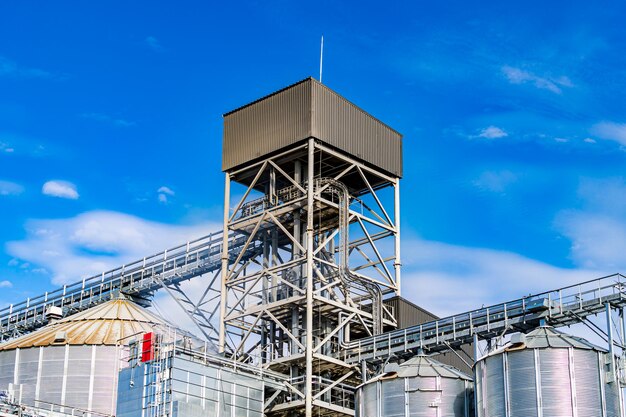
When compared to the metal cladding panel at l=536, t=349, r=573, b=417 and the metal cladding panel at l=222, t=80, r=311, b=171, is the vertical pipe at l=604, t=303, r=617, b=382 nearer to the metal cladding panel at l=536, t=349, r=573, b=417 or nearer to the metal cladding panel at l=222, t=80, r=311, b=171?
the metal cladding panel at l=536, t=349, r=573, b=417

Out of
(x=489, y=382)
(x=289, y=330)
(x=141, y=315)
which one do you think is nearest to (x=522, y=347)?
(x=489, y=382)

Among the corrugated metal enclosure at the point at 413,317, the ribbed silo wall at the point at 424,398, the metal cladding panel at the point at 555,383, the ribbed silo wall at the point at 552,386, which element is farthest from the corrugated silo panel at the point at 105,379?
the metal cladding panel at the point at 555,383

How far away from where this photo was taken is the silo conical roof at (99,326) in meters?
87.8

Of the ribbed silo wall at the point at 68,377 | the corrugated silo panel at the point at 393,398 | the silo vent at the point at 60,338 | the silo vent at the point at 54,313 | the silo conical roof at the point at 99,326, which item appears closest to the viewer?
the corrugated silo panel at the point at 393,398

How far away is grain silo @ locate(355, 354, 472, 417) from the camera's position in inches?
2665

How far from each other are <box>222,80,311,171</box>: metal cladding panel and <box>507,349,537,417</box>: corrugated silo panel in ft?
83.4

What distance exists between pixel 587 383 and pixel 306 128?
29546 millimetres

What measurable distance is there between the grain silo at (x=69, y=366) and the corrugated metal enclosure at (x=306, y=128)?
1662cm

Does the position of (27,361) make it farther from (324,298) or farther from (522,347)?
(522,347)

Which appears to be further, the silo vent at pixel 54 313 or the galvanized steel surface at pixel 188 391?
the silo vent at pixel 54 313

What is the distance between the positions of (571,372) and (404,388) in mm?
10846

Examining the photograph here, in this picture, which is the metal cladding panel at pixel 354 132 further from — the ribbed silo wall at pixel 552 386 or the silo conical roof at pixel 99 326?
the ribbed silo wall at pixel 552 386

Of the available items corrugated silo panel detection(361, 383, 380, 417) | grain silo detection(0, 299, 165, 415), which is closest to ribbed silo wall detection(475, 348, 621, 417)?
corrugated silo panel detection(361, 383, 380, 417)

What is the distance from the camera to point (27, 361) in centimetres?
8769
